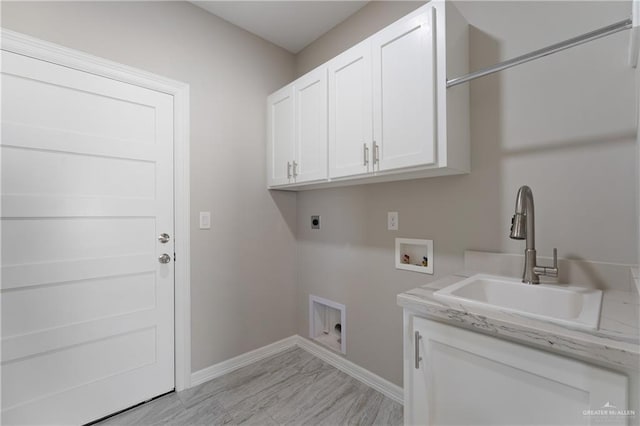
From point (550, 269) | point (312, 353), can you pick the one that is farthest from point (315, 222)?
point (550, 269)

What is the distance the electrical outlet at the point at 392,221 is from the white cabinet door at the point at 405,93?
44 centimetres

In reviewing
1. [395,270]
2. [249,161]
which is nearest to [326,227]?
[395,270]

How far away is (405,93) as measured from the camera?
1.41 meters

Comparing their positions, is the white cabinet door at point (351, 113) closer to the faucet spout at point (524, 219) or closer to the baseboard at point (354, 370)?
the faucet spout at point (524, 219)

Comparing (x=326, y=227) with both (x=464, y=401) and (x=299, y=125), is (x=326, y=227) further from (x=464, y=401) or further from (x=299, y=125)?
(x=464, y=401)

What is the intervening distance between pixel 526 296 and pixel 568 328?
0.47m

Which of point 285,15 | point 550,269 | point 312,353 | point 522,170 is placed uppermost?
point 285,15

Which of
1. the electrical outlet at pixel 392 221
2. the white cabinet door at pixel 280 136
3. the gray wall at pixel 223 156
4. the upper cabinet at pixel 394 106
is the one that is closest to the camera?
the upper cabinet at pixel 394 106

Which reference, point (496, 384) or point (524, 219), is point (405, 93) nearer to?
point (524, 219)

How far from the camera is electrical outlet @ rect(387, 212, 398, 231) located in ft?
6.00

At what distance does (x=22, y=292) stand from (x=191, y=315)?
878mm

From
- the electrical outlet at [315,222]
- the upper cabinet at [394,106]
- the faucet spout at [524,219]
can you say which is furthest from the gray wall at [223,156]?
the faucet spout at [524,219]

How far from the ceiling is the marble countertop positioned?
2078mm

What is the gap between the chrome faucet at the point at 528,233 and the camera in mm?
1105
